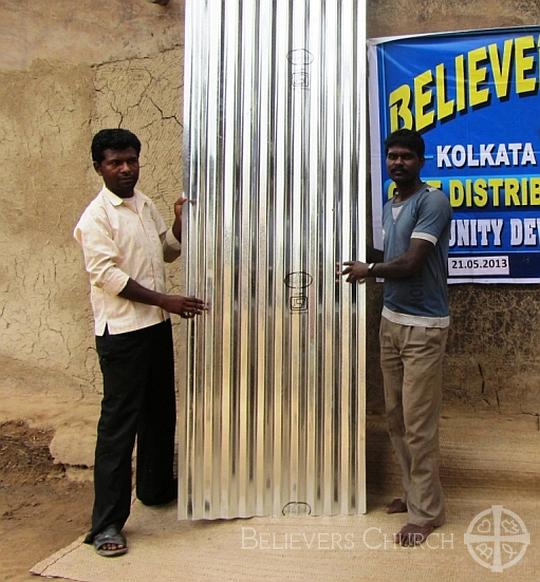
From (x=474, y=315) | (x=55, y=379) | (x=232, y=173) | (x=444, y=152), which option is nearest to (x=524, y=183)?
(x=444, y=152)

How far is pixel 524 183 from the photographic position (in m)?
3.65

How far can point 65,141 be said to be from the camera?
4262 mm

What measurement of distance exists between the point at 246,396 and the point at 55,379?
159 centimetres

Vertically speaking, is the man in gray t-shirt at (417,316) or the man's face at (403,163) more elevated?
the man's face at (403,163)

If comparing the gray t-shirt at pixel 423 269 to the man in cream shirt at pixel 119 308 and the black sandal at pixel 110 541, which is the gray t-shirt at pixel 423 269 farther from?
the black sandal at pixel 110 541

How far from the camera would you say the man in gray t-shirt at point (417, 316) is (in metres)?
2.99

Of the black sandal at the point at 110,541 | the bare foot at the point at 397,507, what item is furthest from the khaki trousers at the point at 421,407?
the black sandal at the point at 110,541

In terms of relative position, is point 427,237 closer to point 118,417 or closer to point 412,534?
point 412,534

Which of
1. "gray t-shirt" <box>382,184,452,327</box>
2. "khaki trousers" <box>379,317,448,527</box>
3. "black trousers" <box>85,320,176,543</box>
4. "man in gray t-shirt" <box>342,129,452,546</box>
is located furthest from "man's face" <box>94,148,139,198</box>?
"khaki trousers" <box>379,317,448,527</box>

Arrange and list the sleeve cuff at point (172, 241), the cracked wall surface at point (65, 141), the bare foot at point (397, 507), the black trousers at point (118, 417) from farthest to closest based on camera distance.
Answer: the cracked wall surface at point (65, 141), the sleeve cuff at point (172, 241), the bare foot at point (397, 507), the black trousers at point (118, 417)

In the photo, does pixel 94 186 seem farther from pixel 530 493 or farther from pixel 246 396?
pixel 530 493

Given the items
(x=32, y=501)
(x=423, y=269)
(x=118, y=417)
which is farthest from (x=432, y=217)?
(x=32, y=501)

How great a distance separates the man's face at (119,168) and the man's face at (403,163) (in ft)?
3.75

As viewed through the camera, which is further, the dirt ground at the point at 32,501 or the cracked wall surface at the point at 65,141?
the cracked wall surface at the point at 65,141
